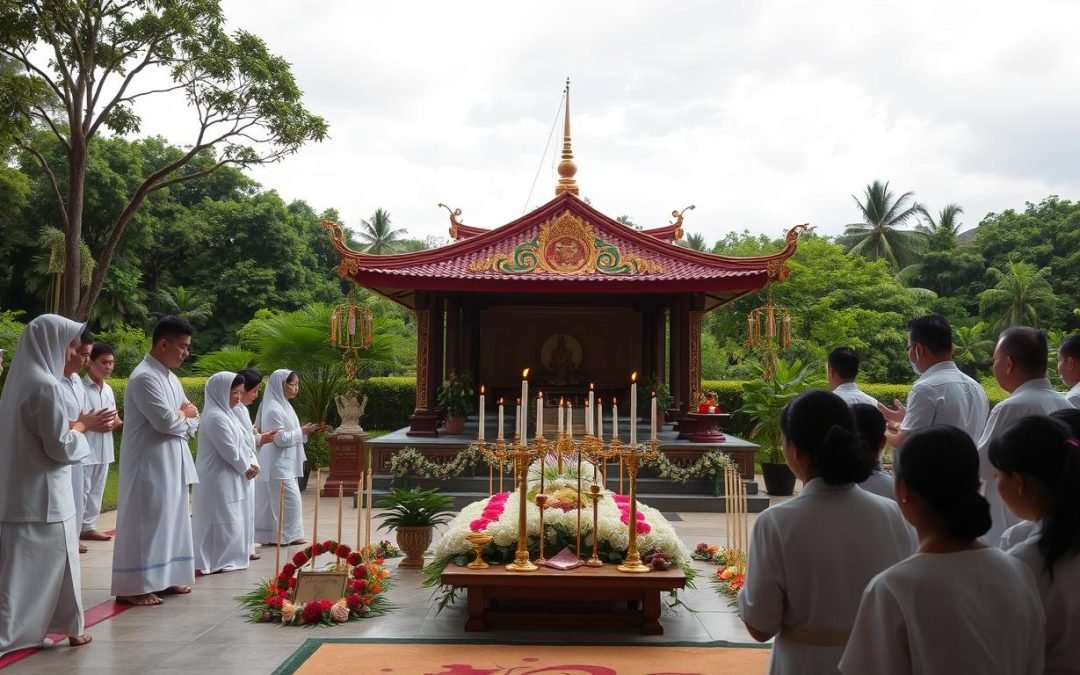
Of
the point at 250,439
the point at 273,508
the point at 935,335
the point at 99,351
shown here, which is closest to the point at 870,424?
the point at 935,335

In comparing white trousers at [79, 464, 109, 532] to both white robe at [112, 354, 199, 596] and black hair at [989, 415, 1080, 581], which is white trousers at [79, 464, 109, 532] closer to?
white robe at [112, 354, 199, 596]

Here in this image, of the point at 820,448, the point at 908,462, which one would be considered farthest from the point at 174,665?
the point at 908,462

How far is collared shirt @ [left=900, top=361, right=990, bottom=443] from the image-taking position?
4.45m

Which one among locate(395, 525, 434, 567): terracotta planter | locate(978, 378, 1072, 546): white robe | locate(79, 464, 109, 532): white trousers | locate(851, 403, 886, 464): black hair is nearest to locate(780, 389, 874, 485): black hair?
locate(851, 403, 886, 464): black hair

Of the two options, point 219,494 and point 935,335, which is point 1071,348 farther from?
point 219,494

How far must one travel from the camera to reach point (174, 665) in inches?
181

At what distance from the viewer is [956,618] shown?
1.86 meters

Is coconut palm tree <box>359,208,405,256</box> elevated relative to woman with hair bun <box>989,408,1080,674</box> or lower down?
elevated

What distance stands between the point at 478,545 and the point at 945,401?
9.11 feet

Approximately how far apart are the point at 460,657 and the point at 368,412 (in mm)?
18729

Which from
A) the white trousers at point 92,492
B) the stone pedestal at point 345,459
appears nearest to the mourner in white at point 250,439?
the white trousers at point 92,492

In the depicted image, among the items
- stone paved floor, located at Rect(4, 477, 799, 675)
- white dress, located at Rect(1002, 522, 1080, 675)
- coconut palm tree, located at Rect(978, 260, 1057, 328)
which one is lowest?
stone paved floor, located at Rect(4, 477, 799, 675)

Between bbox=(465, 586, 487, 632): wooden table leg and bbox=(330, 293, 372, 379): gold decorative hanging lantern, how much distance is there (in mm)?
7112

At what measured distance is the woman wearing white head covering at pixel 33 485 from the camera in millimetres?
4605
